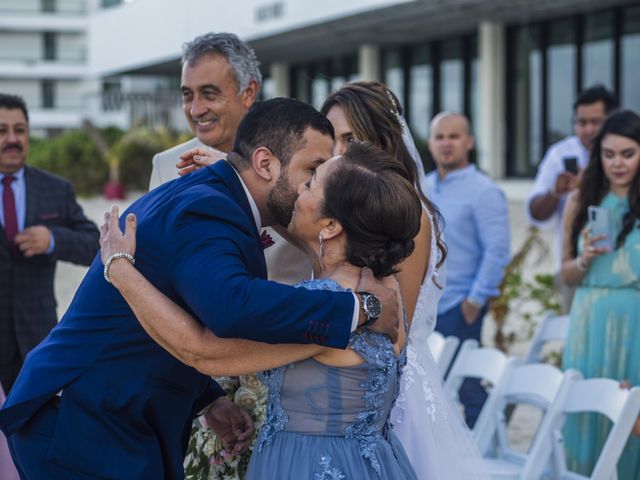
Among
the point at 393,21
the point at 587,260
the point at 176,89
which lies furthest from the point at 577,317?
the point at 176,89

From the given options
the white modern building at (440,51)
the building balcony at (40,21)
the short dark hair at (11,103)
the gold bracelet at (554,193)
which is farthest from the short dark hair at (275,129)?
the building balcony at (40,21)

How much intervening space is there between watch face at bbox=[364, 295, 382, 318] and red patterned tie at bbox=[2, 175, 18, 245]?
2.97 m

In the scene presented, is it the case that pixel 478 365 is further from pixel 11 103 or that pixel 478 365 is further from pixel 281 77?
pixel 281 77

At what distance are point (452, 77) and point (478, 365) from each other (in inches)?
704

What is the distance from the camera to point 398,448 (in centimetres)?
299

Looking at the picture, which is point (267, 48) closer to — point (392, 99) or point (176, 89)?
point (176, 89)

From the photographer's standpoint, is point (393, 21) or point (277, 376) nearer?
point (277, 376)

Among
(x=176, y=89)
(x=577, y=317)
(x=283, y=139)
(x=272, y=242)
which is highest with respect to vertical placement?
(x=176, y=89)

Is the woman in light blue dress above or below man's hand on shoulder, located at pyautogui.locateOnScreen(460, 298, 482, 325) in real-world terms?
above

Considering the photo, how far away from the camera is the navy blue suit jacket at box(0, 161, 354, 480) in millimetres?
2553

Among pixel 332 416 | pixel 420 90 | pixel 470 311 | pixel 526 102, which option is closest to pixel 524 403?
pixel 470 311

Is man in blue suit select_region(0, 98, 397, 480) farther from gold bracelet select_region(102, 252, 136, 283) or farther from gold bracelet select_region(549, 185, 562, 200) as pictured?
gold bracelet select_region(549, 185, 562, 200)

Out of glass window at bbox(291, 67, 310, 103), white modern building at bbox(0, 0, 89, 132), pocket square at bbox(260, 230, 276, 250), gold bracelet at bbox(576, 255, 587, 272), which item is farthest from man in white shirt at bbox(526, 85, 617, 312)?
white modern building at bbox(0, 0, 89, 132)

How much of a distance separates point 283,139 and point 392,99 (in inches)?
42.7
